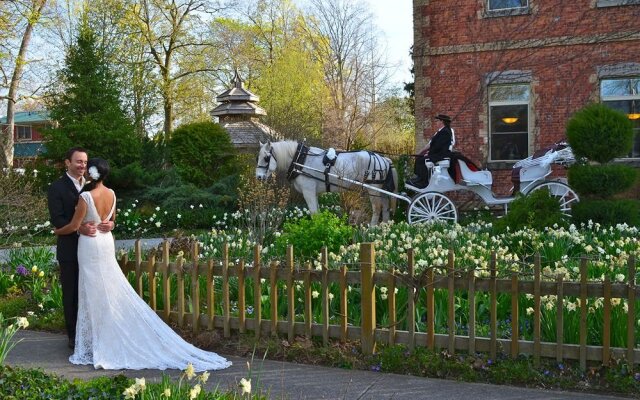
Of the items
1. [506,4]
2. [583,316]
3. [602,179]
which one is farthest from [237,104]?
[583,316]

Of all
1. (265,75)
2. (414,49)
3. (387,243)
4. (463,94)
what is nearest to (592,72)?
(463,94)

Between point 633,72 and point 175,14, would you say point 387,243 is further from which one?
point 175,14

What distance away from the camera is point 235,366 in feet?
19.5

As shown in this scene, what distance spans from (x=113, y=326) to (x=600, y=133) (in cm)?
845

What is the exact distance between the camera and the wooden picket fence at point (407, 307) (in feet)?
A: 17.6

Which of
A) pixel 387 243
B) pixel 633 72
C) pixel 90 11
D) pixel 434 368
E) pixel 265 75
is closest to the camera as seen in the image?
pixel 434 368

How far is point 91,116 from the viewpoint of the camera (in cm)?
1938

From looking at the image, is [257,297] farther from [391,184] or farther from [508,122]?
[508,122]

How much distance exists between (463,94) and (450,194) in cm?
271

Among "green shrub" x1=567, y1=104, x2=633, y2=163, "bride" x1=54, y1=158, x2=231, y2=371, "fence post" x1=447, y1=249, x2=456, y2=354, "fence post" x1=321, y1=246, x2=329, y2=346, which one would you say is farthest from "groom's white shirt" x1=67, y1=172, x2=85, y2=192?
"green shrub" x1=567, y1=104, x2=633, y2=163

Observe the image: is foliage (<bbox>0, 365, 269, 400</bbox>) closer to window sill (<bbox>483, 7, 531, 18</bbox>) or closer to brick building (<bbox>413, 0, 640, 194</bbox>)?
brick building (<bbox>413, 0, 640, 194</bbox>)

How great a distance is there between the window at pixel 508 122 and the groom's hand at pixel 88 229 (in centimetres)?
1380

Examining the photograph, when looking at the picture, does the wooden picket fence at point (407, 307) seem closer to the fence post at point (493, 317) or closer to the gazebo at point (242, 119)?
the fence post at point (493, 317)

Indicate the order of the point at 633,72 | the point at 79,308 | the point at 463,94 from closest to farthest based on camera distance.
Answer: the point at 79,308 < the point at 633,72 < the point at 463,94
